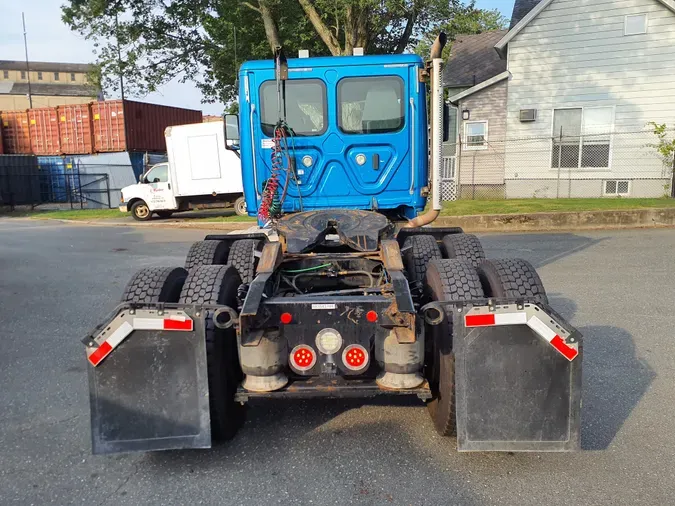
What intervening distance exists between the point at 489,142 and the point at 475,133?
2.55 feet

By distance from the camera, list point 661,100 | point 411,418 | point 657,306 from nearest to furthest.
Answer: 1. point 411,418
2. point 657,306
3. point 661,100

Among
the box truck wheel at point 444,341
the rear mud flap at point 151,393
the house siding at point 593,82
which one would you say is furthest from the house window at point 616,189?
the rear mud flap at point 151,393

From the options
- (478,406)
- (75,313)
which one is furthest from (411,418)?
(75,313)

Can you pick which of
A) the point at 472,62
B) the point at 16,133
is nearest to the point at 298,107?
the point at 472,62

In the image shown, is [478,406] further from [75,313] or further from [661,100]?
[661,100]

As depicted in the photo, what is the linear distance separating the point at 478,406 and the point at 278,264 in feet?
5.64

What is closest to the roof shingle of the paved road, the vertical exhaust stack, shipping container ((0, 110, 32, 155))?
the paved road

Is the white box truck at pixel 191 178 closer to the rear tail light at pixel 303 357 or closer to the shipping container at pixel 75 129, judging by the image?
the shipping container at pixel 75 129

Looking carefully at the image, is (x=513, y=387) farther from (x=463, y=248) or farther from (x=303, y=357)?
(x=463, y=248)

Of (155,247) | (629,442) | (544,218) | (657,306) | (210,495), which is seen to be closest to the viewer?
(210,495)

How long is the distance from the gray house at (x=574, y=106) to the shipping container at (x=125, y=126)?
15.0 m

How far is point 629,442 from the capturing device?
363cm

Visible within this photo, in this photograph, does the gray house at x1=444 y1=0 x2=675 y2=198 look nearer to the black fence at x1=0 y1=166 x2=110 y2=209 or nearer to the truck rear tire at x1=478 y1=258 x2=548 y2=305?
the truck rear tire at x1=478 y1=258 x2=548 y2=305

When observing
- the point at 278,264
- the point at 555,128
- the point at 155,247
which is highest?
the point at 555,128
